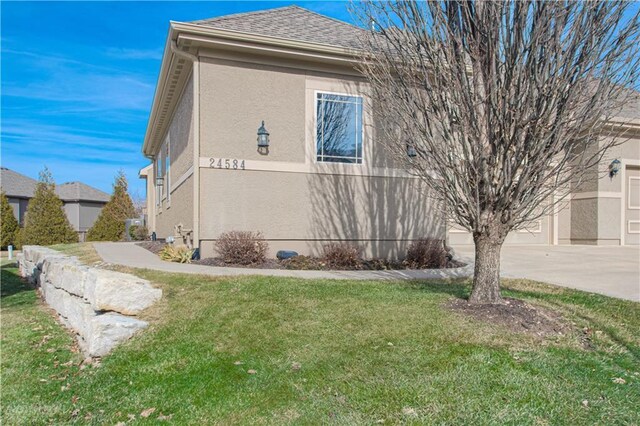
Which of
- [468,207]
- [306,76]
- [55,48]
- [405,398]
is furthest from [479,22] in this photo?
[55,48]

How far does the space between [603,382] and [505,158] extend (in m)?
2.47

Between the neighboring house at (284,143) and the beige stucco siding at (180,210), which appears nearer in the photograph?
the neighboring house at (284,143)

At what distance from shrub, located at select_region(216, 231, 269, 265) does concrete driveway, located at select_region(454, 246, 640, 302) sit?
16.6 feet

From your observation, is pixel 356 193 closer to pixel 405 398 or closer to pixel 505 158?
pixel 505 158

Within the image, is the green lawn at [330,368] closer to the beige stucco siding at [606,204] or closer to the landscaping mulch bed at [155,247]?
the landscaping mulch bed at [155,247]

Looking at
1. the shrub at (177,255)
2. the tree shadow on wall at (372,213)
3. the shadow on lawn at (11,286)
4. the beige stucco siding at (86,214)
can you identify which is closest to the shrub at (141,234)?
the shadow on lawn at (11,286)

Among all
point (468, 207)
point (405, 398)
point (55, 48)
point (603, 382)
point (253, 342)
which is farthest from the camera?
A: point (55, 48)

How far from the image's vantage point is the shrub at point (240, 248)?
898 centimetres

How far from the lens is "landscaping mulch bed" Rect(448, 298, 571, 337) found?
477 centimetres

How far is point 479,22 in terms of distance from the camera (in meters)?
4.98

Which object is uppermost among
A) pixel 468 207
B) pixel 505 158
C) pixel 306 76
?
pixel 306 76

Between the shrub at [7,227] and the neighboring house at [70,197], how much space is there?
7770 millimetres

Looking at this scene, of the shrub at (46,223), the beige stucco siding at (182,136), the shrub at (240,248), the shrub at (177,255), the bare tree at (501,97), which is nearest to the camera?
the bare tree at (501,97)

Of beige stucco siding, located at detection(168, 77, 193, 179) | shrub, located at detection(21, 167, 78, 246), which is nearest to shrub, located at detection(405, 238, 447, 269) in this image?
beige stucco siding, located at detection(168, 77, 193, 179)
